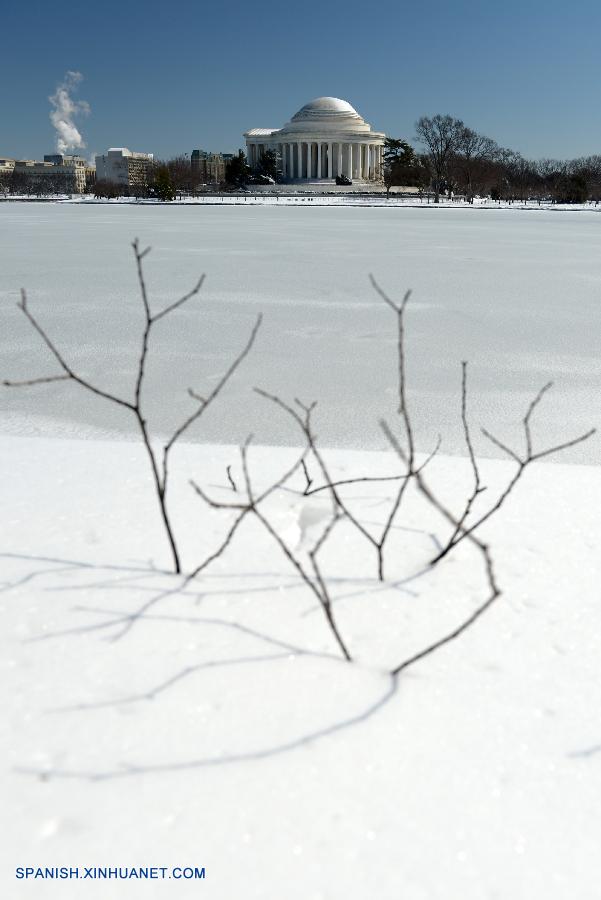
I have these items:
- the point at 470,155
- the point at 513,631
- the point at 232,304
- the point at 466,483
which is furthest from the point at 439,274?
the point at 470,155

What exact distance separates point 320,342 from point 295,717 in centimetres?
406

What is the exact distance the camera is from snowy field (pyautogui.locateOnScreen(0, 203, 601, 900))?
1231mm

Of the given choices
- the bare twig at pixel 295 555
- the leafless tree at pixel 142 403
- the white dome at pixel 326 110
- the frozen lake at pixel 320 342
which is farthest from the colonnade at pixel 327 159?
the bare twig at pixel 295 555

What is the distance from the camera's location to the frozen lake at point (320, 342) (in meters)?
3.64

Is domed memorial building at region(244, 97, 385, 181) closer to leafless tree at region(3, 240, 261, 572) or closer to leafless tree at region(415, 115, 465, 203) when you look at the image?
leafless tree at region(415, 115, 465, 203)

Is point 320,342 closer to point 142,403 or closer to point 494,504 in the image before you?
point 142,403

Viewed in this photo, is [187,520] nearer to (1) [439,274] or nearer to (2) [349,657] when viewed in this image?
(2) [349,657]

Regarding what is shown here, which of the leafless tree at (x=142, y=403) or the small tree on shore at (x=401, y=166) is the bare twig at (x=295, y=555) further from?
the small tree on shore at (x=401, y=166)

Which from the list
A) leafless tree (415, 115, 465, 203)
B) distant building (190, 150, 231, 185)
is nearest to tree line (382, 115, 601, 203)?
leafless tree (415, 115, 465, 203)

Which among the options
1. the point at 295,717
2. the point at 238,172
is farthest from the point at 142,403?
the point at 238,172

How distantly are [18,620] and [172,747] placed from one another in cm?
64

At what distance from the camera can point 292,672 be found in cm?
167

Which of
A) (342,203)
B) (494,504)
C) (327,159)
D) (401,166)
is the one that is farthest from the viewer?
(327,159)

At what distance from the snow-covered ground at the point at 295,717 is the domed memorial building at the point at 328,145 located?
103811mm
